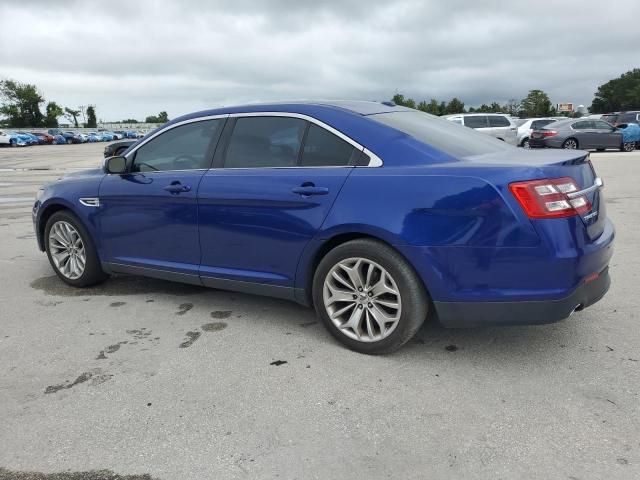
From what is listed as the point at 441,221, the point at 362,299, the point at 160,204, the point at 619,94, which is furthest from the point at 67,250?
the point at 619,94

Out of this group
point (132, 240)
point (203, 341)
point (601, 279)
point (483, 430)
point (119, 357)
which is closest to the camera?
point (483, 430)

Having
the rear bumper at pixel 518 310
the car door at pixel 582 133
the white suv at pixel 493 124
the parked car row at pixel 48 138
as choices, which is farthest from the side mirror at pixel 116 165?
the parked car row at pixel 48 138

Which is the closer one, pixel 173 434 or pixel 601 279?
pixel 173 434

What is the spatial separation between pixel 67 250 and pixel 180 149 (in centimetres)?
167

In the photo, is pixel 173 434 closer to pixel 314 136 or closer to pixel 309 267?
pixel 309 267

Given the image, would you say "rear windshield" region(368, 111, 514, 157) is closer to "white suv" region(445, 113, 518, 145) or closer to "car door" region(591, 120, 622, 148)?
"white suv" region(445, 113, 518, 145)

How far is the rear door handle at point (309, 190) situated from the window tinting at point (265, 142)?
246 millimetres

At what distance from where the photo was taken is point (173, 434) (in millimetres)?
2709

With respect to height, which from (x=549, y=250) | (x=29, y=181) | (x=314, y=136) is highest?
(x=314, y=136)

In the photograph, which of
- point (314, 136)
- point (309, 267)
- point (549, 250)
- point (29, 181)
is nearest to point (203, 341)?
point (309, 267)

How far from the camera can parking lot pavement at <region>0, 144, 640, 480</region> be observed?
2.48 m

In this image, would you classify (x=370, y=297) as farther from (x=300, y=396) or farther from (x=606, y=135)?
(x=606, y=135)

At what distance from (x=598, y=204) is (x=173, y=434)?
2729 mm

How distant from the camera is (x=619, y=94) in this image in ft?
355
